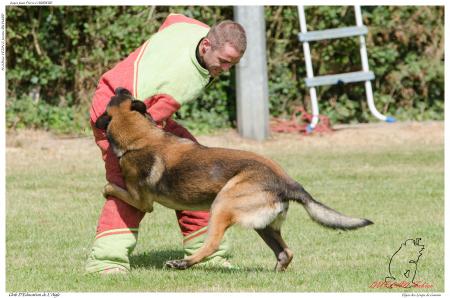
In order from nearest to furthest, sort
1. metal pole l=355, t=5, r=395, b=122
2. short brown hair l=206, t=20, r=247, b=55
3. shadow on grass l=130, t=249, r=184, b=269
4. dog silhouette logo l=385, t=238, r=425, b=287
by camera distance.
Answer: short brown hair l=206, t=20, r=247, b=55 → dog silhouette logo l=385, t=238, r=425, b=287 → shadow on grass l=130, t=249, r=184, b=269 → metal pole l=355, t=5, r=395, b=122

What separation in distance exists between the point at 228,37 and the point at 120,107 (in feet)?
2.70

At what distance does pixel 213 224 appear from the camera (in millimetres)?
5727

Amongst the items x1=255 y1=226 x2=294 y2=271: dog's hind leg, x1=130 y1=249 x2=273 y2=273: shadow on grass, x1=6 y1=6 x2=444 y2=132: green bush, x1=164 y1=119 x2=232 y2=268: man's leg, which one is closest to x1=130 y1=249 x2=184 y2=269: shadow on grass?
x1=130 y1=249 x2=273 y2=273: shadow on grass

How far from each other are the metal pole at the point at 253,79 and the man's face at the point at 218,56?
23.0 ft

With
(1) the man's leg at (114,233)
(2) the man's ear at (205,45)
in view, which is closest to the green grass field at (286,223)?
(1) the man's leg at (114,233)

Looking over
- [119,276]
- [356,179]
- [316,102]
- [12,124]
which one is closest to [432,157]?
[356,179]

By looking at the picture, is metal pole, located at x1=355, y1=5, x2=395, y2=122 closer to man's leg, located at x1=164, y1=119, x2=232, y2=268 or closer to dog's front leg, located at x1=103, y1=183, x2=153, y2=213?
man's leg, located at x1=164, y1=119, x2=232, y2=268

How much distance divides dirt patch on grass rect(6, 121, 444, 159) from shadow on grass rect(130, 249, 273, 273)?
5.31 meters

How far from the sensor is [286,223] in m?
8.34

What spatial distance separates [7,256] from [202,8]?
7331 millimetres

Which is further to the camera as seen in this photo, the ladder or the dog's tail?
the ladder

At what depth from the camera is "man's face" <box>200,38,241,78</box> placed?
592 cm

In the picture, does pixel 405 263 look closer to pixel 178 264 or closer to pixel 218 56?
pixel 178 264

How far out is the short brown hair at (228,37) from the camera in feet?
19.3
